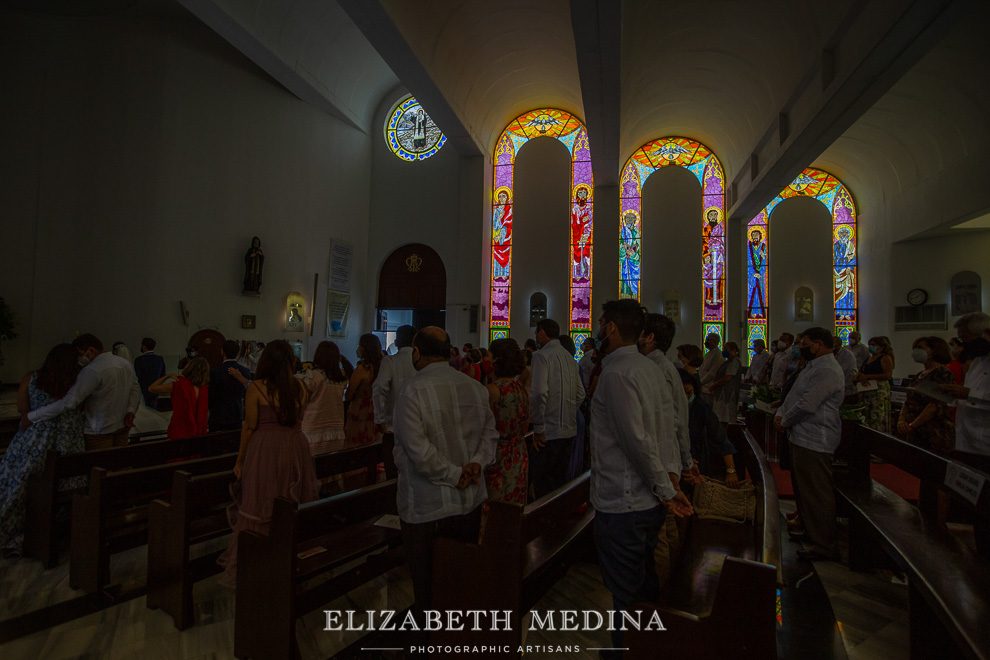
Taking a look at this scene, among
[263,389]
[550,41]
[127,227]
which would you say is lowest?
[263,389]

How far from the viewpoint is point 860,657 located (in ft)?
8.75

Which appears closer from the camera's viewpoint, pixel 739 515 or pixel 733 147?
pixel 739 515

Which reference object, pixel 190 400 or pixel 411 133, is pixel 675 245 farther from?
pixel 190 400

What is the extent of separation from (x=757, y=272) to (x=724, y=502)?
12.2 m

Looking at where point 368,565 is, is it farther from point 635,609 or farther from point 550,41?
point 550,41

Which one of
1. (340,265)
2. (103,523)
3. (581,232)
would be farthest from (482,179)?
(103,523)

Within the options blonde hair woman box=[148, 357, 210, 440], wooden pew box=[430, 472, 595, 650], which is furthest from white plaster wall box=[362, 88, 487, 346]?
wooden pew box=[430, 472, 595, 650]

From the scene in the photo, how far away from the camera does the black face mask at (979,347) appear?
3.63 metres

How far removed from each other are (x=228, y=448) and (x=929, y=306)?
14.3 m

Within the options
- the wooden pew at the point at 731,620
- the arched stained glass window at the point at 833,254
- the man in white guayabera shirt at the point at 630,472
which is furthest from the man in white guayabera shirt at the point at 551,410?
the arched stained glass window at the point at 833,254

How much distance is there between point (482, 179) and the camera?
13266mm

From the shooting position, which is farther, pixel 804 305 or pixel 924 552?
pixel 804 305

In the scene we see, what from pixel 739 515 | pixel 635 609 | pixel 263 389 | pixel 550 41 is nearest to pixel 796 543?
pixel 739 515

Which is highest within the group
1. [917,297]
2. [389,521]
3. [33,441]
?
[917,297]
